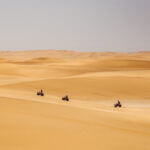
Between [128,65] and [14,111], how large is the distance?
25.7m

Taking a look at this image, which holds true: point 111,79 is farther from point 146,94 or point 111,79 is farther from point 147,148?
point 147,148

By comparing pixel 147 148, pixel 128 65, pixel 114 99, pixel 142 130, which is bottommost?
pixel 147 148

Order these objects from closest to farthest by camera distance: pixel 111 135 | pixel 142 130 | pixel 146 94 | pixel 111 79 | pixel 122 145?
pixel 122 145 < pixel 111 135 < pixel 142 130 < pixel 146 94 < pixel 111 79

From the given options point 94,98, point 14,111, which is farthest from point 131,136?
point 94,98

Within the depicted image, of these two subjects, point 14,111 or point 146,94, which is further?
point 146,94

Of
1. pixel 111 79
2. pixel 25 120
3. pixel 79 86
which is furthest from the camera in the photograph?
pixel 111 79

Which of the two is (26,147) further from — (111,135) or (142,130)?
(142,130)

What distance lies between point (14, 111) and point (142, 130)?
6.67 ft

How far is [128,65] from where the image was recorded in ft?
93.6

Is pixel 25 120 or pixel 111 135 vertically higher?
pixel 25 120

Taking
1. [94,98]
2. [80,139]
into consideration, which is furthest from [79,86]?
[80,139]

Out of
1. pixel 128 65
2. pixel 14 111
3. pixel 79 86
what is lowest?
pixel 14 111

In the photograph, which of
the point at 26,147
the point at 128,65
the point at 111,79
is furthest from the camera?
the point at 128,65

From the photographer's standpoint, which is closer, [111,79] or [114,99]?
[114,99]
